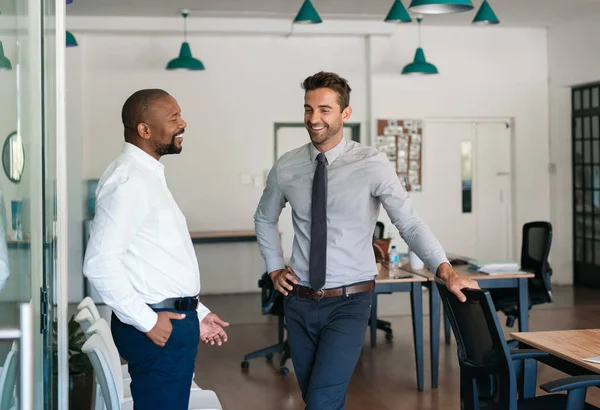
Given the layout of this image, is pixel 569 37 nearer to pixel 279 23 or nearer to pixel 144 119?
pixel 279 23

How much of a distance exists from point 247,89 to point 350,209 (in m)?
7.50

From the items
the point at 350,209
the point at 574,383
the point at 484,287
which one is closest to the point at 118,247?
the point at 350,209

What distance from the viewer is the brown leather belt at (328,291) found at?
10.9 feet

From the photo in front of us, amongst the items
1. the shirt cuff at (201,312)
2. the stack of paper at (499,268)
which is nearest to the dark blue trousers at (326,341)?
the shirt cuff at (201,312)

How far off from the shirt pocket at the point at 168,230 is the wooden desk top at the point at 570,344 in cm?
154

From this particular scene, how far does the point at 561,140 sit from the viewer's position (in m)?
11.0

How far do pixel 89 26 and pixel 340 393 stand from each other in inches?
311

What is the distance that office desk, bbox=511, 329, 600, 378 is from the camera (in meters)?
3.08

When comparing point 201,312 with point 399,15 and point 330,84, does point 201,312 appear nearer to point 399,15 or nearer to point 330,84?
point 330,84

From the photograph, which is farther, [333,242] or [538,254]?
[538,254]

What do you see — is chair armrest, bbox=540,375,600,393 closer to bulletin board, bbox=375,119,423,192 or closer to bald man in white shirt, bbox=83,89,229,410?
bald man in white shirt, bbox=83,89,229,410

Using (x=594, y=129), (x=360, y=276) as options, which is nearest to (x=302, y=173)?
(x=360, y=276)

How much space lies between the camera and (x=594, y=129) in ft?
34.2

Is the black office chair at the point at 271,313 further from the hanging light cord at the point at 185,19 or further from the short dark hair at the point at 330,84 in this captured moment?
the hanging light cord at the point at 185,19
